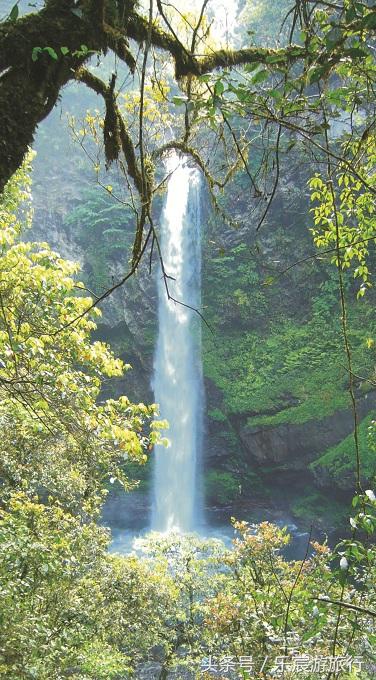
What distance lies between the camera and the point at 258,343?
20.3 meters

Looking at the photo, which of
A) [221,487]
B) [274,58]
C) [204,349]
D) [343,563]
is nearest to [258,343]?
[204,349]

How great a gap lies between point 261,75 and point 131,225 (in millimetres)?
22095

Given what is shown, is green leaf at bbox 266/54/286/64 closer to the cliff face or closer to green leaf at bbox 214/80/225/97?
green leaf at bbox 214/80/225/97

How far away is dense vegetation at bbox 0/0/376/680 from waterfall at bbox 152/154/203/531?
690 millimetres

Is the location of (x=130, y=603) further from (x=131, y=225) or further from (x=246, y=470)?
(x=131, y=225)

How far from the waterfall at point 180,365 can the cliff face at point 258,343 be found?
1.38ft

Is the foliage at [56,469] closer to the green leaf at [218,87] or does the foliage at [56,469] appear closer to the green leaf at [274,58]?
the green leaf at [218,87]

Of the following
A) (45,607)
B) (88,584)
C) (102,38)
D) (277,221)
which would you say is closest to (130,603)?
(88,584)

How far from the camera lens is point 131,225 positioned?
23.1 metres

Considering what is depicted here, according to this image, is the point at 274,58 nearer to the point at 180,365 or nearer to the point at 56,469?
the point at 56,469

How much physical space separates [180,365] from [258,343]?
3.13 meters

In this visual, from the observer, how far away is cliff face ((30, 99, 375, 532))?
1716cm

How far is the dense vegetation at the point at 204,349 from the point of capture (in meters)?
1.86

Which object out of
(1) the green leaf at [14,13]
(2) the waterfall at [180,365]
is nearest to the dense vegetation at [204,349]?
(1) the green leaf at [14,13]
